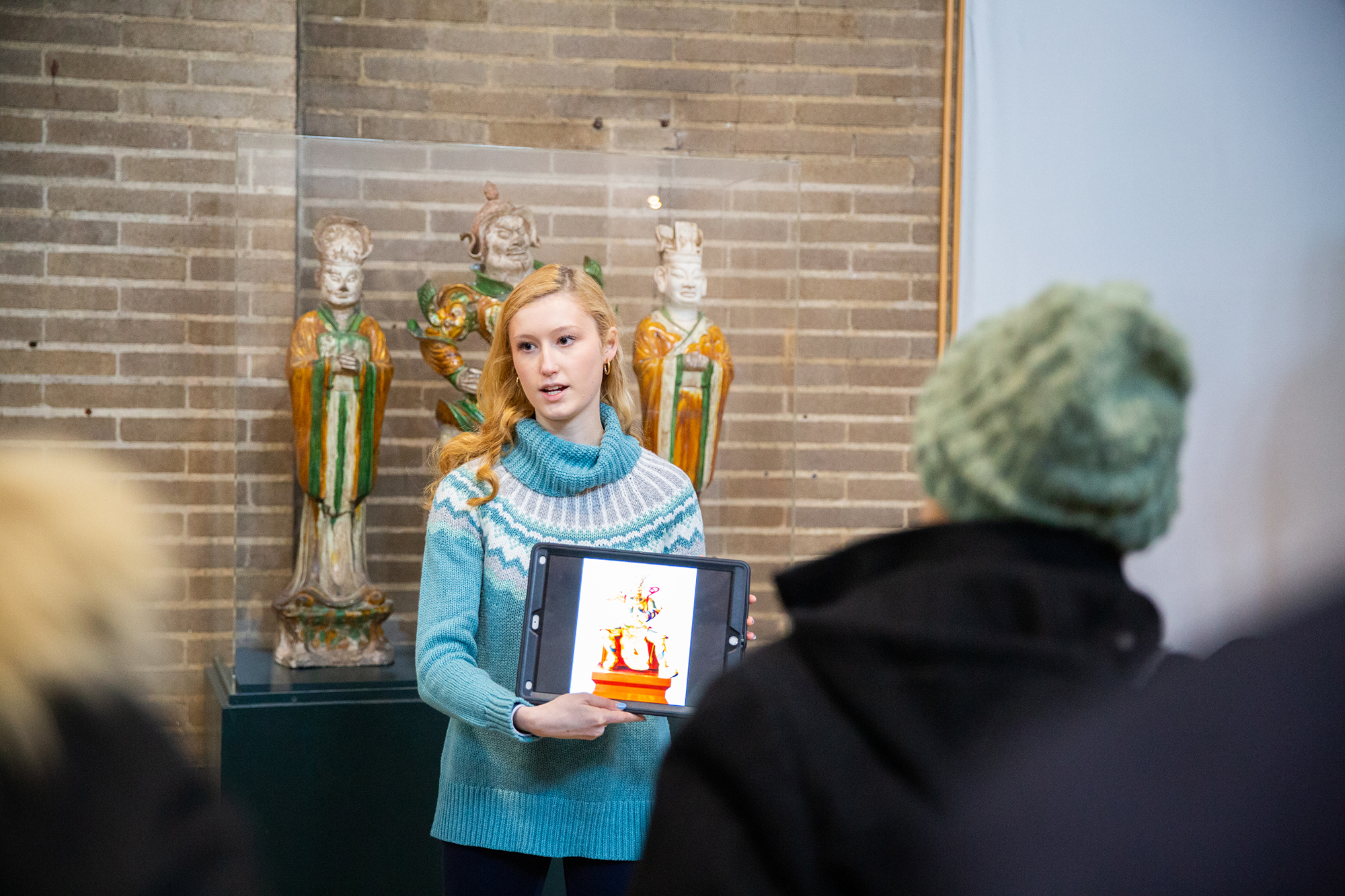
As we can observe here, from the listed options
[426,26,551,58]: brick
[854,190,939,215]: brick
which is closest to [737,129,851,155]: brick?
→ [854,190,939,215]: brick

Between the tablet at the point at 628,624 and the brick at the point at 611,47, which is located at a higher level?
the brick at the point at 611,47

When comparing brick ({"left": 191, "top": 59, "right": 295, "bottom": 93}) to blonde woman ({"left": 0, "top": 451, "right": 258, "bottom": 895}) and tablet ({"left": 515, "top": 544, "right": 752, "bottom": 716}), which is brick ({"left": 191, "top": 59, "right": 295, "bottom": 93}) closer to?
tablet ({"left": 515, "top": 544, "right": 752, "bottom": 716})

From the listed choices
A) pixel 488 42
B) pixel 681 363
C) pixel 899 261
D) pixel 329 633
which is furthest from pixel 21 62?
pixel 899 261

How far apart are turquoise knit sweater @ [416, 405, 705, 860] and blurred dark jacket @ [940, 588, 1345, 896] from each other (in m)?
1.03

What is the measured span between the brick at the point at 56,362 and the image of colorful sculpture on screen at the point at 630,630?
212 cm

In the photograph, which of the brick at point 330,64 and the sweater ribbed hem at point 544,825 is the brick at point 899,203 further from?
the sweater ribbed hem at point 544,825

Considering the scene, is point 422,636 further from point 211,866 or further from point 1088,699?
point 1088,699

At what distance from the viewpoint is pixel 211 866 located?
0.84m

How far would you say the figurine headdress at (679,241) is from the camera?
3.01 meters

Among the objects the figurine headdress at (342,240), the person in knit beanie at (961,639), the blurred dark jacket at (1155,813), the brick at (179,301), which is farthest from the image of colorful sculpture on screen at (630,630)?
the brick at (179,301)

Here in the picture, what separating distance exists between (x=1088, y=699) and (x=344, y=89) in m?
3.16

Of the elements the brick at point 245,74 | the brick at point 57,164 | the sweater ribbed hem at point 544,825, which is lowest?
the sweater ribbed hem at point 544,825

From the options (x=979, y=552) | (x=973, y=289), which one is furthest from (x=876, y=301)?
(x=979, y=552)

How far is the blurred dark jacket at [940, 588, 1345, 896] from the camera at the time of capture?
76 cm
